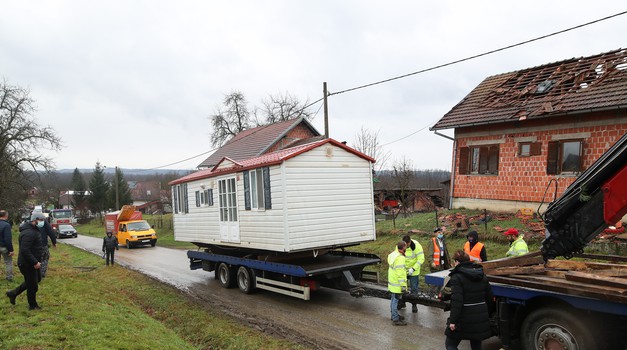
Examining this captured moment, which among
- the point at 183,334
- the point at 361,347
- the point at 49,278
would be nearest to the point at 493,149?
the point at 361,347

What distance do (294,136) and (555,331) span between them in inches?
1079

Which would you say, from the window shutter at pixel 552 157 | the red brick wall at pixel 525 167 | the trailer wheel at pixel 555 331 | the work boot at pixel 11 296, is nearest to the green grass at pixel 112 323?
the work boot at pixel 11 296

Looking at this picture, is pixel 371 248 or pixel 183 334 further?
pixel 371 248

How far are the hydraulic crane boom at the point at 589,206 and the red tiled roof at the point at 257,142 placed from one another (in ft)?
82.0

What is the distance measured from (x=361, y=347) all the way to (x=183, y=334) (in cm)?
342

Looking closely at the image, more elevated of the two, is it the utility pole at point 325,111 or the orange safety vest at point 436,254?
the utility pole at point 325,111

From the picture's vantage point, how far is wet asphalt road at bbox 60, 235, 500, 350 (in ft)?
23.7

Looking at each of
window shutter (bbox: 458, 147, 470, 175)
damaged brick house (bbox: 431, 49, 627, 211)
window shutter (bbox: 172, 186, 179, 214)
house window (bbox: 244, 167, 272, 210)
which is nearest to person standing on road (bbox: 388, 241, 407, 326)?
house window (bbox: 244, 167, 272, 210)

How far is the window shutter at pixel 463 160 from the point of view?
18.0m

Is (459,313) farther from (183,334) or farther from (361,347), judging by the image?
(183,334)

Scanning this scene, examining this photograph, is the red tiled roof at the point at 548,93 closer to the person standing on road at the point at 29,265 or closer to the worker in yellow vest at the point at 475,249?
the worker in yellow vest at the point at 475,249

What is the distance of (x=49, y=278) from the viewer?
1185 cm

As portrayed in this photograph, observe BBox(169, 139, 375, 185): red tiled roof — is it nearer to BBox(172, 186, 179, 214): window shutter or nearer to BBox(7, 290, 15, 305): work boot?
BBox(172, 186, 179, 214): window shutter

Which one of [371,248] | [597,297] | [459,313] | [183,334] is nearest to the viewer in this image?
[597,297]
